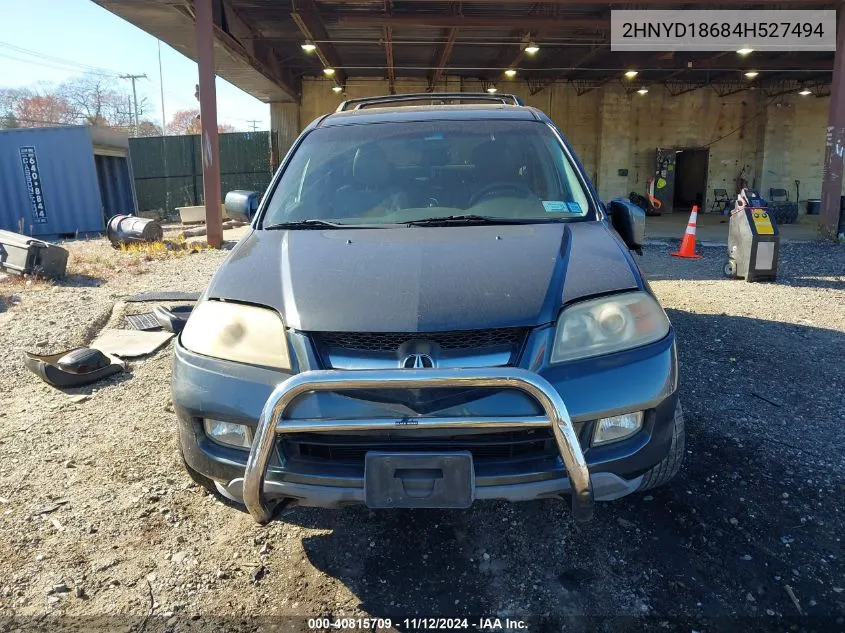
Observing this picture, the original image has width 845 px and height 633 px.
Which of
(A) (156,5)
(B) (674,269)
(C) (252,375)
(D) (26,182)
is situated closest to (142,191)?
(D) (26,182)

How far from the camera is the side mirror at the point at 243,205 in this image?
3.31 m

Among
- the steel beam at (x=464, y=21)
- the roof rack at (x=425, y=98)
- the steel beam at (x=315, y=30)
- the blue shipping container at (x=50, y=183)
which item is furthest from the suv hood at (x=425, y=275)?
the blue shipping container at (x=50, y=183)

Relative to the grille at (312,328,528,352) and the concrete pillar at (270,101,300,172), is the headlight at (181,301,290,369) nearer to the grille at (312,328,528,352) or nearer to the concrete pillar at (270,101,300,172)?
the grille at (312,328,528,352)

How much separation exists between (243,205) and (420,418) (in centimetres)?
208

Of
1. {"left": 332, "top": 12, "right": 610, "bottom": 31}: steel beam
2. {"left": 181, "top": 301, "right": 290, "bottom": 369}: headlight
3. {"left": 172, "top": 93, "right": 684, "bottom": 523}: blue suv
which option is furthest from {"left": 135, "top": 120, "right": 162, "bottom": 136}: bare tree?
{"left": 172, "top": 93, "right": 684, "bottom": 523}: blue suv

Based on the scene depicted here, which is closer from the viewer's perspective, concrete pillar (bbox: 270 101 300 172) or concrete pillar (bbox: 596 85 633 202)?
concrete pillar (bbox: 270 101 300 172)

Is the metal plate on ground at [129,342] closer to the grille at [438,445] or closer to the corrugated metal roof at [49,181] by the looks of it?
the grille at [438,445]

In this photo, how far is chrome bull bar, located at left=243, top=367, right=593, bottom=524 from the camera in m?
1.72

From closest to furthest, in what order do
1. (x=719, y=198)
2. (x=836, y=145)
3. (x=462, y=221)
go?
(x=462, y=221)
(x=836, y=145)
(x=719, y=198)

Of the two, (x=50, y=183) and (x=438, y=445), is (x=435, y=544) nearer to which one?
(x=438, y=445)

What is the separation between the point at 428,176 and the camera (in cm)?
308

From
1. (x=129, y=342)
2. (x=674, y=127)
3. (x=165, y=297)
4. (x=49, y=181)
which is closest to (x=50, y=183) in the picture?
(x=49, y=181)

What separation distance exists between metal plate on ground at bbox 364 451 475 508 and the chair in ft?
80.8

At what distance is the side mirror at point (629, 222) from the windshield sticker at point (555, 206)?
1.10ft
